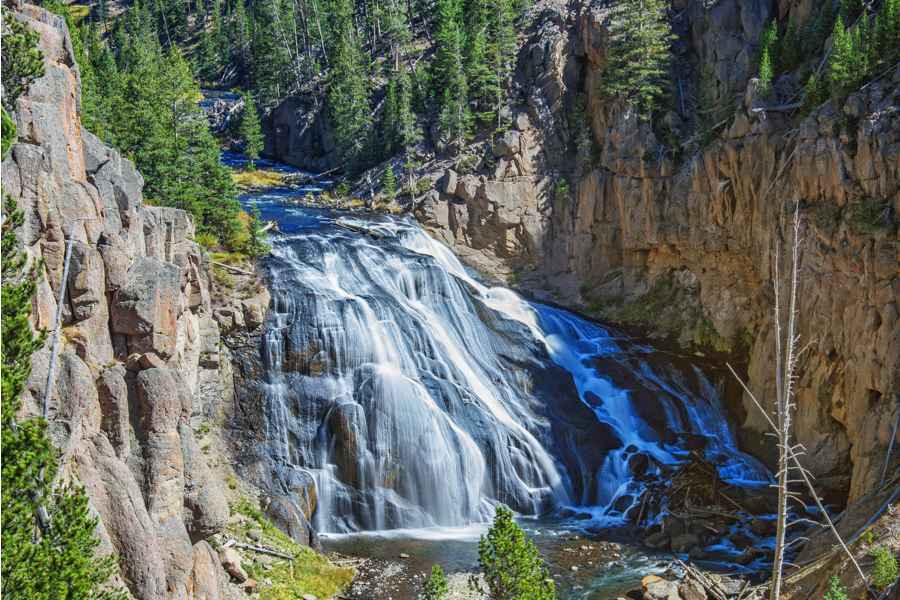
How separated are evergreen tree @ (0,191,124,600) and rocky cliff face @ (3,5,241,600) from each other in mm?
1435

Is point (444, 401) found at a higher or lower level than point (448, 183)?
lower

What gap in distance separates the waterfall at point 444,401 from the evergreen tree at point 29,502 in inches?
560

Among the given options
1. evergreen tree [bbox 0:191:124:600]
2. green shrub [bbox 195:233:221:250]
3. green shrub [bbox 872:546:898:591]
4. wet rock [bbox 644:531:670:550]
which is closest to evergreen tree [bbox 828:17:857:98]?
wet rock [bbox 644:531:670:550]

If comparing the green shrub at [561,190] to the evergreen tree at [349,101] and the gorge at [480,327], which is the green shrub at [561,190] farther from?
the evergreen tree at [349,101]

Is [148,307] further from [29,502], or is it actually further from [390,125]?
[390,125]

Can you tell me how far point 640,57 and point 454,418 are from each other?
969 inches

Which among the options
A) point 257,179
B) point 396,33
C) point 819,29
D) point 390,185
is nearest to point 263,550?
point 390,185

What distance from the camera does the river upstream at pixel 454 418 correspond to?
27.2 meters

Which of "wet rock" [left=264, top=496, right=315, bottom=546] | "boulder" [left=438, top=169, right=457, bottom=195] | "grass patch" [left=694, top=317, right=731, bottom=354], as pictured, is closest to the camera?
"wet rock" [left=264, top=496, right=315, bottom=546]

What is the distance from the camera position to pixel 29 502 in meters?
13.1

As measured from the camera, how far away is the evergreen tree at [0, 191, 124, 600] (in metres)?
12.5

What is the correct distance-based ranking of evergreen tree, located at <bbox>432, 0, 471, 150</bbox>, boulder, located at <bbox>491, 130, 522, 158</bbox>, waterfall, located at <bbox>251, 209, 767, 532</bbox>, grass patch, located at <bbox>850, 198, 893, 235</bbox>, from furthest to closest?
evergreen tree, located at <bbox>432, 0, 471, 150</bbox> → boulder, located at <bbox>491, 130, 522, 158</bbox> → waterfall, located at <bbox>251, 209, 767, 532</bbox> → grass patch, located at <bbox>850, 198, 893, 235</bbox>

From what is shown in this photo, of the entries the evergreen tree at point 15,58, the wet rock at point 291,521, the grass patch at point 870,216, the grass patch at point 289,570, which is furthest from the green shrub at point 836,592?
the evergreen tree at point 15,58

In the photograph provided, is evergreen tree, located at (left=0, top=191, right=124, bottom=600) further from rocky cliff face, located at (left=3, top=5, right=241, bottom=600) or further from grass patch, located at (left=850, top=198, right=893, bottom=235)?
grass patch, located at (left=850, top=198, right=893, bottom=235)
